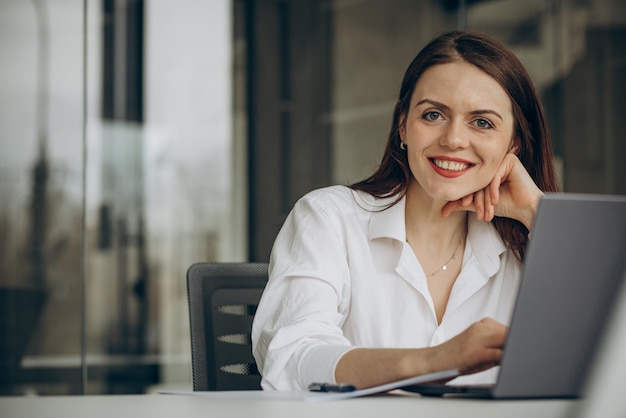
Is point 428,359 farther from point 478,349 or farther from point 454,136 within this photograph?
point 454,136

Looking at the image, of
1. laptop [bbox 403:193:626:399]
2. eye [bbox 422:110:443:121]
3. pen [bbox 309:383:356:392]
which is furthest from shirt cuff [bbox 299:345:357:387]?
eye [bbox 422:110:443:121]

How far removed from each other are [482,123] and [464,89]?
0.08m

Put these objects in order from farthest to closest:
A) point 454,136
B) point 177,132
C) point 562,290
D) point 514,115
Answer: point 177,132 < point 514,115 < point 454,136 < point 562,290

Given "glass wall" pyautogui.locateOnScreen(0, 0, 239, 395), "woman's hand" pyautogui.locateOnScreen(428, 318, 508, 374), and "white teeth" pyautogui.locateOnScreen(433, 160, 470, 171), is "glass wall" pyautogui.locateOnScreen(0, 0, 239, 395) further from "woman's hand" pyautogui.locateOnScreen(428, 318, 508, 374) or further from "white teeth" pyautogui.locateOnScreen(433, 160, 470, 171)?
"woman's hand" pyautogui.locateOnScreen(428, 318, 508, 374)

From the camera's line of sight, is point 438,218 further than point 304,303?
Yes

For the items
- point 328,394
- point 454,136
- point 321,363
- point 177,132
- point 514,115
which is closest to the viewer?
point 328,394

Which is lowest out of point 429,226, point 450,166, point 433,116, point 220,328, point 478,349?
point 220,328

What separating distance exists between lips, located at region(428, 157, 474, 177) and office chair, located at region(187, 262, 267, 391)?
474 mm

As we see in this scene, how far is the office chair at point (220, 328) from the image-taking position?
1.76 metres

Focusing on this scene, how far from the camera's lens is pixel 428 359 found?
1128 millimetres

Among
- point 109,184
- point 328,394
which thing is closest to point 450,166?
point 328,394

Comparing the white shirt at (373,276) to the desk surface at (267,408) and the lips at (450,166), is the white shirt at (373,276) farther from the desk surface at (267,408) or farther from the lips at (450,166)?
the desk surface at (267,408)

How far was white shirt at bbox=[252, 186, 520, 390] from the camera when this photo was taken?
5.29ft

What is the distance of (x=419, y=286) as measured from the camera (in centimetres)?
174
